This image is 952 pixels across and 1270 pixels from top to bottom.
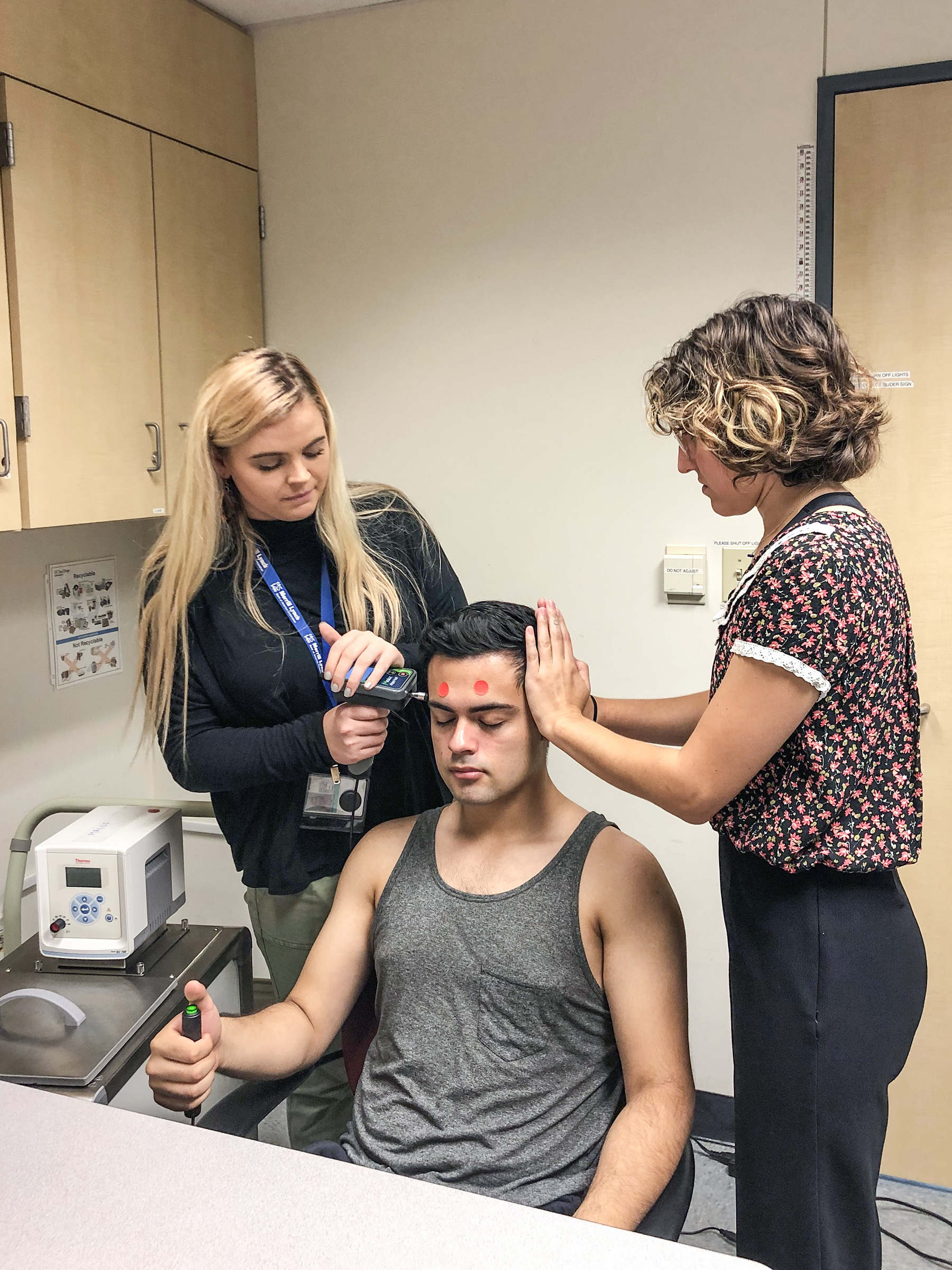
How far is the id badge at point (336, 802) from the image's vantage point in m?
1.72

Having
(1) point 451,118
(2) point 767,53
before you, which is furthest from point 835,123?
(1) point 451,118

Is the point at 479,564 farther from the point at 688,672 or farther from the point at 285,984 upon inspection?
the point at 285,984

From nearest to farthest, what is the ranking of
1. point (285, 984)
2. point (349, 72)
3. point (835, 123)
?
point (285, 984)
point (835, 123)
point (349, 72)

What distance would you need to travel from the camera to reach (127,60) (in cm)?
229

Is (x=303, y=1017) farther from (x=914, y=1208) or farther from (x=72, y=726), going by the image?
(x=914, y=1208)

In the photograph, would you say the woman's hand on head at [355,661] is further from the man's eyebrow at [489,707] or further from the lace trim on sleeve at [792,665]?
the lace trim on sleeve at [792,665]

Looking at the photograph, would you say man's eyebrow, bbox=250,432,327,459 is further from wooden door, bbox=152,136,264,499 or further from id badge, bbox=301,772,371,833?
wooden door, bbox=152,136,264,499

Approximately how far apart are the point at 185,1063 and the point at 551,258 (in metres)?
2.00

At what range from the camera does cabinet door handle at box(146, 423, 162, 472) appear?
7.97 feet

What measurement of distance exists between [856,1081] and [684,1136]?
0.23 m

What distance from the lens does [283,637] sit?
5.72 feet

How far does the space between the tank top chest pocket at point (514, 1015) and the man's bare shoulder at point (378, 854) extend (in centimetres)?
24

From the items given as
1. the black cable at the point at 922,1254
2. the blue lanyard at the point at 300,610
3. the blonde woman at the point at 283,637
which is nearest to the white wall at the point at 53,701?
the blonde woman at the point at 283,637

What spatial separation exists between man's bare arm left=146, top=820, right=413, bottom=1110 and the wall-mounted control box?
112 cm
